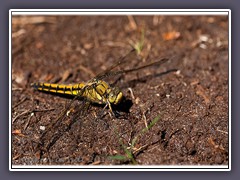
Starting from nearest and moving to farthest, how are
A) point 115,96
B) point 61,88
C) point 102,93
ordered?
1. point 115,96
2. point 102,93
3. point 61,88

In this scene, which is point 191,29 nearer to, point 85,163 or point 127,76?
point 127,76

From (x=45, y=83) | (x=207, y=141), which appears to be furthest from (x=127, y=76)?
(x=207, y=141)

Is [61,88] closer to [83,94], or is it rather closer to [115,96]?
[83,94]

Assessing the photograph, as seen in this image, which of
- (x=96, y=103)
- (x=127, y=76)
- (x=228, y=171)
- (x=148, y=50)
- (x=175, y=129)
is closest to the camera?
(x=228, y=171)

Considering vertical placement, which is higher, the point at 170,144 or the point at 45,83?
the point at 45,83

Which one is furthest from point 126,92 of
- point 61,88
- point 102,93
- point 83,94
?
point 61,88

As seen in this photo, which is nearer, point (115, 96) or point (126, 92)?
point (115, 96)
